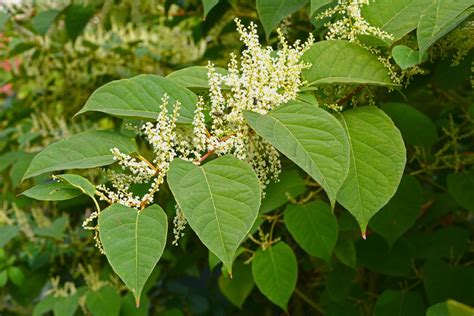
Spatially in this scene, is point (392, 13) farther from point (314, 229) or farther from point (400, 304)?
point (400, 304)

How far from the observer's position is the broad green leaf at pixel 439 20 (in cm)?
75

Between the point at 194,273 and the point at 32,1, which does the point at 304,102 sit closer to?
the point at 194,273

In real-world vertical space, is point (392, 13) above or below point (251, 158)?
above

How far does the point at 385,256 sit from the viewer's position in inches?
52.4

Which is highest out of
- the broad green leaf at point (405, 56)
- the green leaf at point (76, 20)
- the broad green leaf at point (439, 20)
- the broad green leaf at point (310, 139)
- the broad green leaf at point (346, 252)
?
the broad green leaf at point (439, 20)

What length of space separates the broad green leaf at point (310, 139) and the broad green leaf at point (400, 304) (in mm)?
647

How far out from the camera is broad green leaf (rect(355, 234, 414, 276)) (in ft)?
4.32

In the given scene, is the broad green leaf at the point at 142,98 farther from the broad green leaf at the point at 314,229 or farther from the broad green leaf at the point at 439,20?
the broad green leaf at the point at 314,229

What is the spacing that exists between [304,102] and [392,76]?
130 millimetres

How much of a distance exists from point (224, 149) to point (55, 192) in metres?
0.19

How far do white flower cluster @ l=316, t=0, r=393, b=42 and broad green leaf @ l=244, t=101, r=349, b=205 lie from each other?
167mm

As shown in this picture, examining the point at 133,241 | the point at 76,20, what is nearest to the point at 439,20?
the point at 133,241

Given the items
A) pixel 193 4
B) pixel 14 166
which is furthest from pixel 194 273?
pixel 193 4

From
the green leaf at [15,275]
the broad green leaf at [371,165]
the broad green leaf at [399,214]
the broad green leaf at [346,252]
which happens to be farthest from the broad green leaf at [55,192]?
the green leaf at [15,275]
